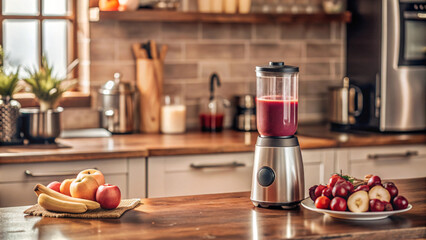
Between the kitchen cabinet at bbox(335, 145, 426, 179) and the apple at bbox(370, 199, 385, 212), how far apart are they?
1637 mm

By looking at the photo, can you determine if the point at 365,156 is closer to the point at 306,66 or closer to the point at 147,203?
the point at 306,66

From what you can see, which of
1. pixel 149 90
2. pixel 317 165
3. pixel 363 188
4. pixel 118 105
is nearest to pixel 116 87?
pixel 118 105

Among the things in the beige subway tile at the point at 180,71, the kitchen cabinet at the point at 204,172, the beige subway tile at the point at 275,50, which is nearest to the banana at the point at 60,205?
the kitchen cabinet at the point at 204,172

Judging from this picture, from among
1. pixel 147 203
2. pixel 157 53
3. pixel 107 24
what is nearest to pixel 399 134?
pixel 157 53

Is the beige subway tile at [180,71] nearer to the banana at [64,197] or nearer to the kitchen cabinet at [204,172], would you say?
the kitchen cabinet at [204,172]

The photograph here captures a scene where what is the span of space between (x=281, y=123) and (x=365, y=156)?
1.62 meters

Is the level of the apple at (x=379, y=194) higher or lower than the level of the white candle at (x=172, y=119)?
lower

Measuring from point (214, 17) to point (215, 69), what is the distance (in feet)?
1.24

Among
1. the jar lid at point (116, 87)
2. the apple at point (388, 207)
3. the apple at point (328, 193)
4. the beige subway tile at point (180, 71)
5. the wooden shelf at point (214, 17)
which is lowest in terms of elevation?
the apple at point (388, 207)

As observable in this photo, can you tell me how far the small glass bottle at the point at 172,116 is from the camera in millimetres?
3893

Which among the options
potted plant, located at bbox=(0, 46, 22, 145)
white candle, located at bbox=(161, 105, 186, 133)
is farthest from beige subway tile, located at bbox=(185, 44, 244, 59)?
potted plant, located at bbox=(0, 46, 22, 145)

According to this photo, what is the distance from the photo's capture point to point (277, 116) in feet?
7.22

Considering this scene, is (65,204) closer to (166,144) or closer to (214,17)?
(166,144)

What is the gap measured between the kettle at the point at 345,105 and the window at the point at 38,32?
1592mm
